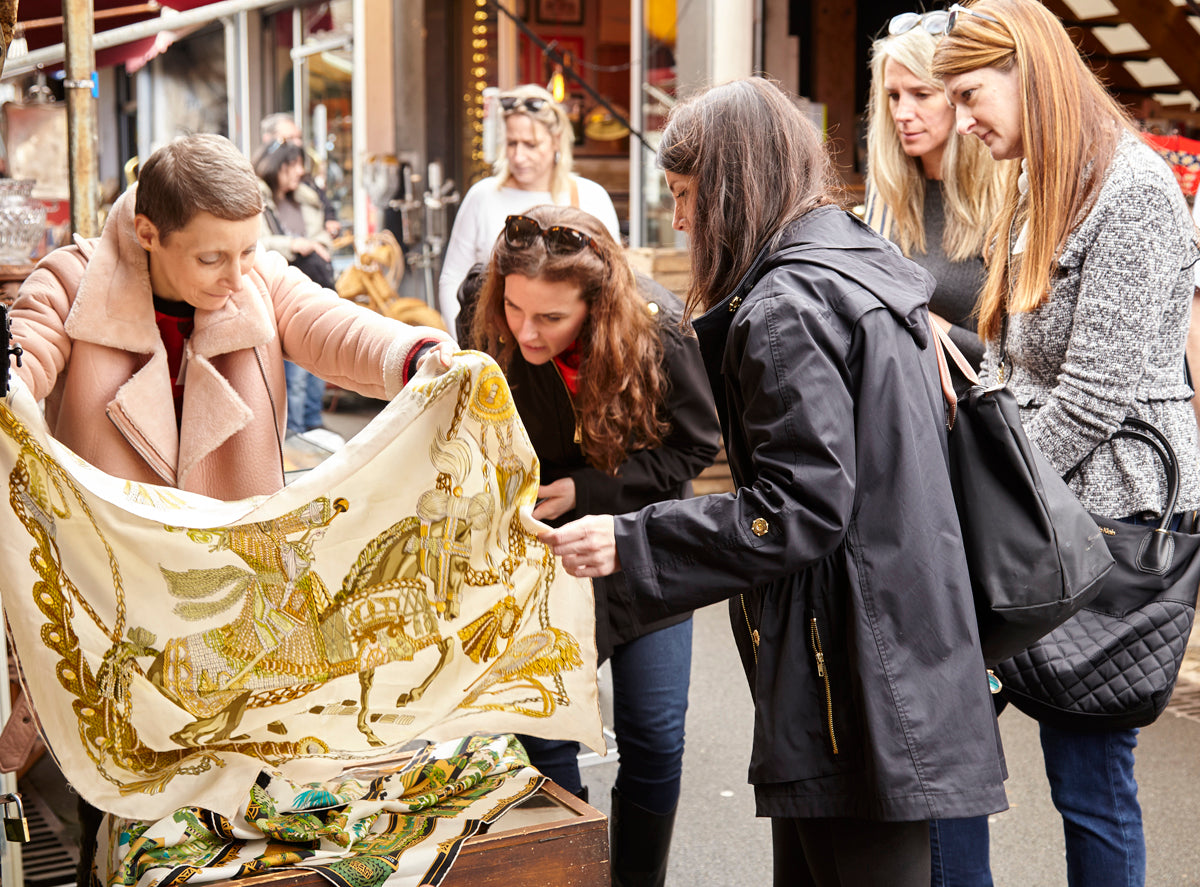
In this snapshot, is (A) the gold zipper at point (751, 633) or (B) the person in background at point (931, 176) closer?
(A) the gold zipper at point (751, 633)

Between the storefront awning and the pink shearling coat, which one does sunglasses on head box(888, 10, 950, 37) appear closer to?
the pink shearling coat

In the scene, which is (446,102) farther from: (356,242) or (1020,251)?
(1020,251)

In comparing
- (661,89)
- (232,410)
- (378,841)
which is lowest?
(378,841)

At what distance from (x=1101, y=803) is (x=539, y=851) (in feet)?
3.10

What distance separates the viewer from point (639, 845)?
98.0 inches

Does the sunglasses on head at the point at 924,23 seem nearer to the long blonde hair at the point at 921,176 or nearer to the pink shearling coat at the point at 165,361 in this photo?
the long blonde hair at the point at 921,176

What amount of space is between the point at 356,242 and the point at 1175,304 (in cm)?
857

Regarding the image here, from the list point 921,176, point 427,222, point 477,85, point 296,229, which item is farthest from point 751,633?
point 477,85

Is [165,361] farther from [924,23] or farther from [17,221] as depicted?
[924,23]

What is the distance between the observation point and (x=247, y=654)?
6.37 feet

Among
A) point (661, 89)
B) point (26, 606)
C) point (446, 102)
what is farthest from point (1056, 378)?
point (446, 102)

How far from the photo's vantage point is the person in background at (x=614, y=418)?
7.74ft

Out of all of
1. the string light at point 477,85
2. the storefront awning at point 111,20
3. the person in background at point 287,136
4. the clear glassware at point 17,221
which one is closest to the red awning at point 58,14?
the storefront awning at point 111,20

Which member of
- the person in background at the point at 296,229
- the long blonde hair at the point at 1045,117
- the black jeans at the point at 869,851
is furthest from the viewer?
the person in background at the point at 296,229
